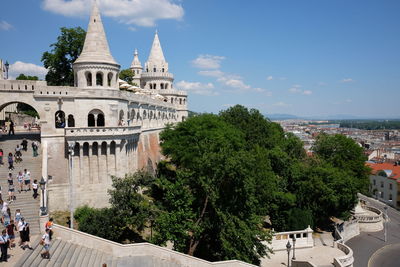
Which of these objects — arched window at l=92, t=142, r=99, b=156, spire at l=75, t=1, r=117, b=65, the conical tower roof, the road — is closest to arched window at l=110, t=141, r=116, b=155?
arched window at l=92, t=142, r=99, b=156

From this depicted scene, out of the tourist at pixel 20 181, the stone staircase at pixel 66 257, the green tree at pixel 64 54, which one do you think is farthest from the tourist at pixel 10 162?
the green tree at pixel 64 54

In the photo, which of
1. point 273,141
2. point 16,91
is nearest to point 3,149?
point 16,91

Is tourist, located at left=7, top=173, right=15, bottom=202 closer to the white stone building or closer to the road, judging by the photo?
the white stone building

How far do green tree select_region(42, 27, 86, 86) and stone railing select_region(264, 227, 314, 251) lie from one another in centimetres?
2938

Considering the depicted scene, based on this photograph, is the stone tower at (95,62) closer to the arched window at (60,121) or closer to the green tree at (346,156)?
the arched window at (60,121)

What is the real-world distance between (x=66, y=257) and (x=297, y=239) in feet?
62.6

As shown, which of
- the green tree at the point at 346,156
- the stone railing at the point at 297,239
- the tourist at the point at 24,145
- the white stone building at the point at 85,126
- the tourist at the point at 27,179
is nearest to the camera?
the tourist at the point at 27,179

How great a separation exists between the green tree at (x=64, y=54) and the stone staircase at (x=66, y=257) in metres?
25.8

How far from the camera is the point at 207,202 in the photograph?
21469mm

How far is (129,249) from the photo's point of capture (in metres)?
18.7

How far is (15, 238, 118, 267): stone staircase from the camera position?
14.9 m

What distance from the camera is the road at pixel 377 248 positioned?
30.6 m

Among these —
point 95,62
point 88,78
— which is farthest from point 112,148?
point 95,62

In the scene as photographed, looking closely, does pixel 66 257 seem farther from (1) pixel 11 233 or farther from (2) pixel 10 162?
(2) pixel 10 162
